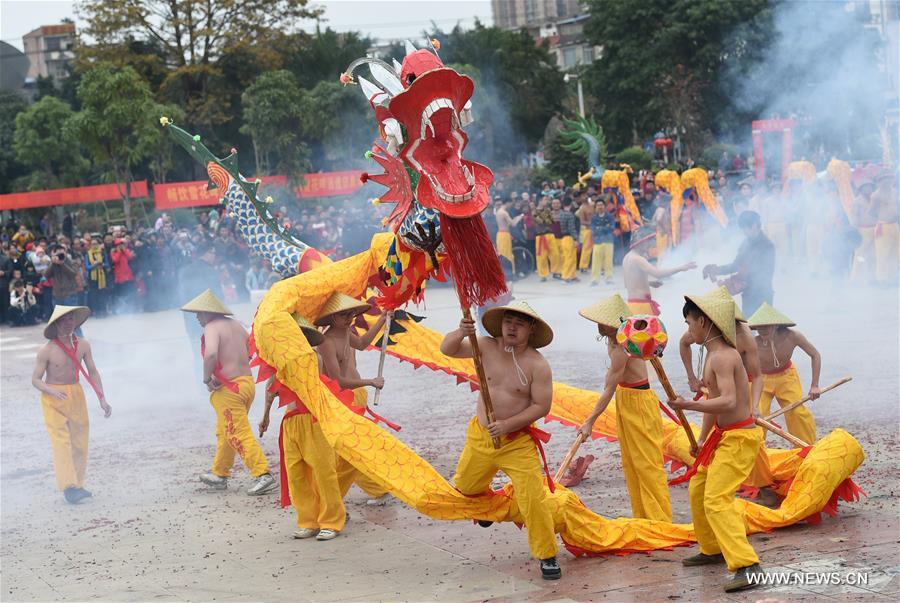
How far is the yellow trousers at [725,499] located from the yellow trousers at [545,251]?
49.6 ft

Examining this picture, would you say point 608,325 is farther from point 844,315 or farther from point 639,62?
point 639,62

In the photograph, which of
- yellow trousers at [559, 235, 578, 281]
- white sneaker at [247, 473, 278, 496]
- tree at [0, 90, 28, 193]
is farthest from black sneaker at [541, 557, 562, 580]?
tree at [0, 90, 28, 193]

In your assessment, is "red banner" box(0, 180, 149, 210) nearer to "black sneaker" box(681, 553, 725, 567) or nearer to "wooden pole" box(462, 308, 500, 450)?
"wooden pole" box(462, 308, 500, 450)

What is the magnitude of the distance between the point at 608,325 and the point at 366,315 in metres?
2.53

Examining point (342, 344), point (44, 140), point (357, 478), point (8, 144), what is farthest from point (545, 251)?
point (8, 144)

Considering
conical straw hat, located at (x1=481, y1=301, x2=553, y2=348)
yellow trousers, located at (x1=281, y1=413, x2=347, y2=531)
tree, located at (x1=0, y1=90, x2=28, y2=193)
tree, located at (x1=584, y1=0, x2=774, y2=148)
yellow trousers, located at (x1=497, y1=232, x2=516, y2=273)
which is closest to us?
conical straw hat, located at (x1=481, y1=301, x2=553, y2=348)

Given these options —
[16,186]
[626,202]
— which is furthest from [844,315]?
[16,186]

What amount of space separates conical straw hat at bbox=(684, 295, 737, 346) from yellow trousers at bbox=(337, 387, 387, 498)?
282cm

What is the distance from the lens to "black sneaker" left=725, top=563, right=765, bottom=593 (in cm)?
536

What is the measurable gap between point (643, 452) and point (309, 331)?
223 centimetres

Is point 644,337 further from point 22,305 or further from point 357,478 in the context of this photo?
point 22,305

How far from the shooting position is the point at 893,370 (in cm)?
1032

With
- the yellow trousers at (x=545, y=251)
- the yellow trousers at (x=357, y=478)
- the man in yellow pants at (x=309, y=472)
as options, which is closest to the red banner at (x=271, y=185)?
the yellow trousers at (x=545, y=251)
